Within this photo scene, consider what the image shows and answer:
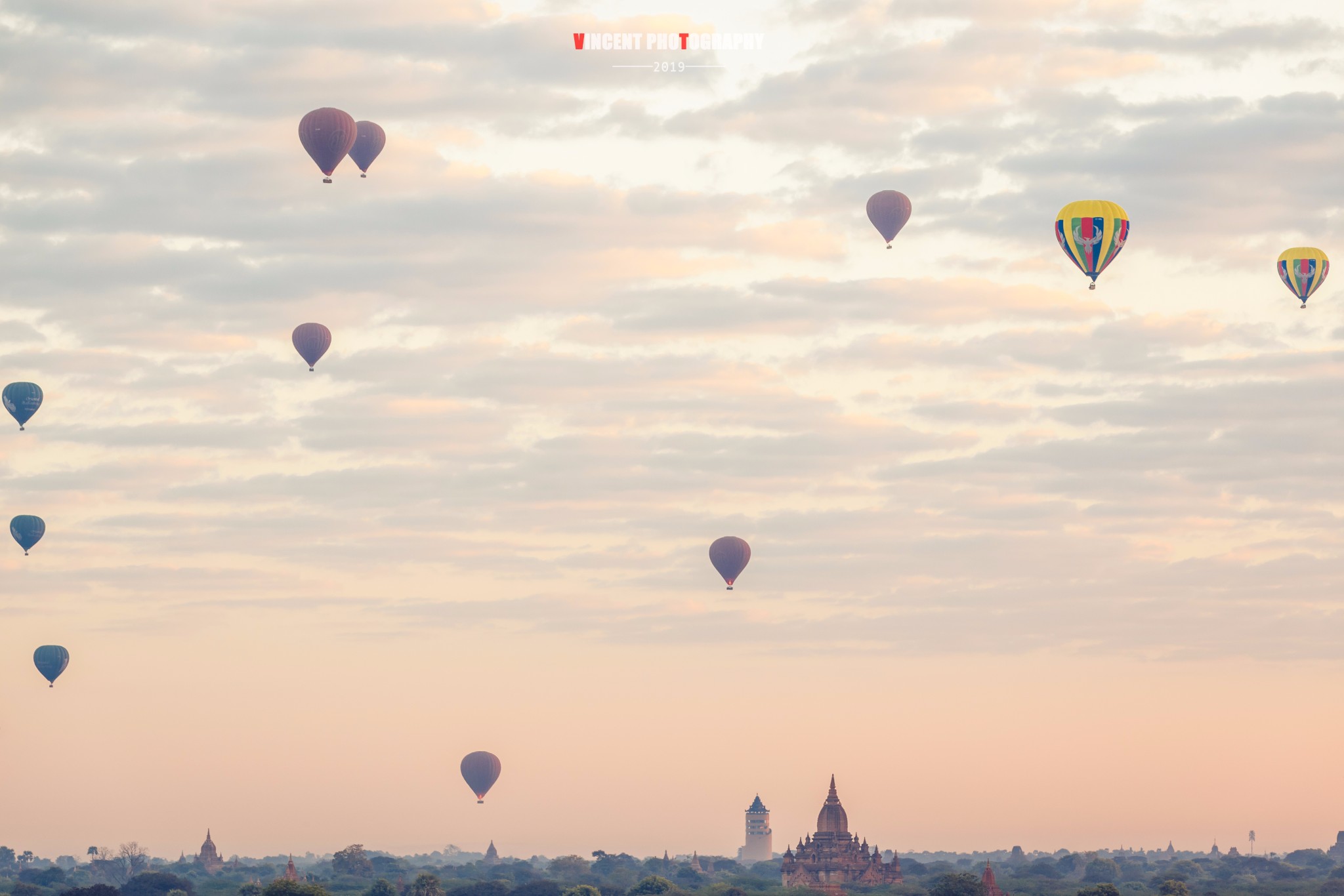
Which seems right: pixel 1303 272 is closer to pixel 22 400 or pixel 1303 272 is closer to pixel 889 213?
pixel 889 213

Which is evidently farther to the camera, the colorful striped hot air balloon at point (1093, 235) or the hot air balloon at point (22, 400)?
the hot air balloon at point (22, 400)

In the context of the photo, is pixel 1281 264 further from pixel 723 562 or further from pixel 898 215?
pixel 723 562

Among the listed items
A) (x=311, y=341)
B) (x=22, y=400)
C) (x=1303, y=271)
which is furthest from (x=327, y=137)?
(x=1303, y=271)

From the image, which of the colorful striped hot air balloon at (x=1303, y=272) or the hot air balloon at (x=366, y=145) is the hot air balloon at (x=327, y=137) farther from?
the colorful striped hot air balloon at (x=1303, y=272)

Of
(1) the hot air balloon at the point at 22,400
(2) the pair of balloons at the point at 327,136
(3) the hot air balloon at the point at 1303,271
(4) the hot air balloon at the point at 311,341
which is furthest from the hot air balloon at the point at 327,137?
(3) the hot air balloon at the point at 1303,271

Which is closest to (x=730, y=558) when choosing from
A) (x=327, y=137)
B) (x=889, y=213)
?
(x=889, y=213)

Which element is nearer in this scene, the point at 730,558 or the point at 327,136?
the point at 327,136

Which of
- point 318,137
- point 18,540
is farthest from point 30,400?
point 318,137
